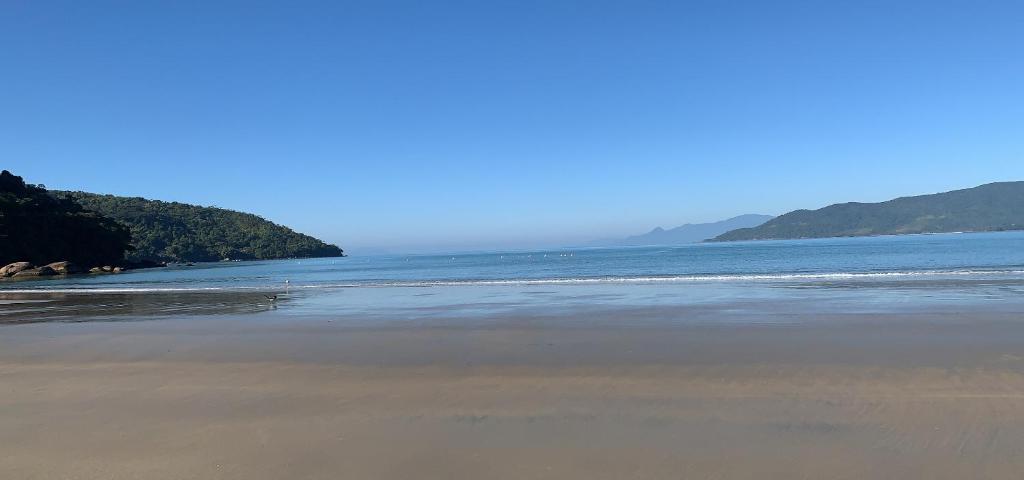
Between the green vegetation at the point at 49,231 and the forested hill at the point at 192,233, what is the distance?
4308cm

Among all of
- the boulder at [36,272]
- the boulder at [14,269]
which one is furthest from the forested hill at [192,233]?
the boulder at [36,272]

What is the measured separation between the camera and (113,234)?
90.7 meters

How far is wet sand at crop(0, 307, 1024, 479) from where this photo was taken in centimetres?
484

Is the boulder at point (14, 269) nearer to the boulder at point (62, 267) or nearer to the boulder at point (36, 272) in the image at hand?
the boulder at point (36, 272)

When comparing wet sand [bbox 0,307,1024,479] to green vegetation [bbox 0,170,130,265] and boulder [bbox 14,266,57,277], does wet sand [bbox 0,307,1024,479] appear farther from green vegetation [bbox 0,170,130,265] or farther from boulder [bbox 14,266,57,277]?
green vegetation [bbox 0,170,130,265]

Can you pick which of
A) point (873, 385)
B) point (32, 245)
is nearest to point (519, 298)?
point (873, 385)

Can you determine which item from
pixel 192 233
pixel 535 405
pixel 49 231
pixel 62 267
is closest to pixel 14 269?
Result: pixel 62 267

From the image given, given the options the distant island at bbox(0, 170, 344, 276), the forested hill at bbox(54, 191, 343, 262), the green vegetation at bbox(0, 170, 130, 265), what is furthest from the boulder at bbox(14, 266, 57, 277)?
the forested hill at bbox(54, 191, 343, 262)

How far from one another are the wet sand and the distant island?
232ft

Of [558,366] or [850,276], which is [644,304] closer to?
[558,366]

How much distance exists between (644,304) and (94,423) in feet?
48.0

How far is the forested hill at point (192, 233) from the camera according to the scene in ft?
479

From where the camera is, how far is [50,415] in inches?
264

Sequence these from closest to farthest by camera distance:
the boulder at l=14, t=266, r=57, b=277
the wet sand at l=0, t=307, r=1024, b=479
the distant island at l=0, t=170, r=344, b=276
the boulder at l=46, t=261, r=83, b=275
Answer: the wet sand at l=0, t=307, r=1024, b=479, the boulder at l=14, t=266, r=57, b=277, the boulder at l=46, t=261, r=83, b=275, the distant island at l=0, t=170, r=344, b=276
